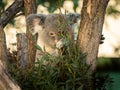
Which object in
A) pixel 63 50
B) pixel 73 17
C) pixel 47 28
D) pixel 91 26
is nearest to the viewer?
pixel 91 26

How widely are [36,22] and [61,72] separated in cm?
61

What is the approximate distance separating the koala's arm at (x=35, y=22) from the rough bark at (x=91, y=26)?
51cm

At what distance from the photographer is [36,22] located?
296cm

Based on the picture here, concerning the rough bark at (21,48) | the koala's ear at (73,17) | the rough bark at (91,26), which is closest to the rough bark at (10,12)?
the rough bark at (21,48)

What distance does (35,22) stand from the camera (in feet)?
9.67

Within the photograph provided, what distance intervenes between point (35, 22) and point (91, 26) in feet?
2.01

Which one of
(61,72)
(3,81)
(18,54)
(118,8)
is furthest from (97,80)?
(118,8)

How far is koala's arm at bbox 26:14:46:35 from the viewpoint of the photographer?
2.89 meters

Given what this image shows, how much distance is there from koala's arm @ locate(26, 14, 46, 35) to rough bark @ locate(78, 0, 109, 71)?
51 cm

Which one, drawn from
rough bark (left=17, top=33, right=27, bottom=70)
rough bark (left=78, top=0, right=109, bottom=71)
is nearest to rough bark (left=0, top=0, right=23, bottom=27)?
rough bark (left=17, top=33, right=27, bottom=70)

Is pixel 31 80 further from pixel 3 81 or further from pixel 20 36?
pixel 20 36

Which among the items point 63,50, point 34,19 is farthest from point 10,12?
point 63,50

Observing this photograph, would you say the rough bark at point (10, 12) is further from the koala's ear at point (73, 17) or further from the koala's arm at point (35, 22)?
the koala's ear at point (73, 17)

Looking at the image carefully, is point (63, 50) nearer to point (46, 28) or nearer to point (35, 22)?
point (35, 22)
